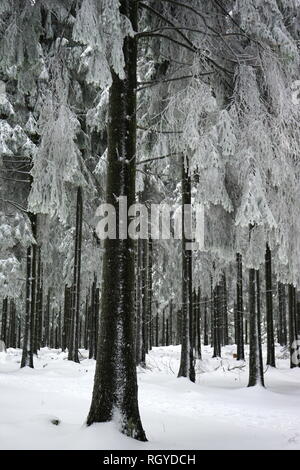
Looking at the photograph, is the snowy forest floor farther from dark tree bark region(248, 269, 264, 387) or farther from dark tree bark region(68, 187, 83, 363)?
dark tree bark region(68, 187, 83, 363)

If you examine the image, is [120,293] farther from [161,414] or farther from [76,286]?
[76,286]

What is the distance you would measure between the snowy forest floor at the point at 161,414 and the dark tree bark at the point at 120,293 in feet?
0.92

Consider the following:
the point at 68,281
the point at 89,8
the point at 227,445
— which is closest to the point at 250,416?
the point at 227,445

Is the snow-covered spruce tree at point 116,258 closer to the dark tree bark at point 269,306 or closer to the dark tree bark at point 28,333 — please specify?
the dark tree bark at point 269,306

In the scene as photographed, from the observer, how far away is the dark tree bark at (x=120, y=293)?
5496mm

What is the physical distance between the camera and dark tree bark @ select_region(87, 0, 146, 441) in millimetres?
5496

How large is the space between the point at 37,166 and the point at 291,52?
4443 millimetres

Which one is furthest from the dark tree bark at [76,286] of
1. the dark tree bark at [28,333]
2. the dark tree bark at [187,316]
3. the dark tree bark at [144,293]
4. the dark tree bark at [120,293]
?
the dark tree bark at [120,293]

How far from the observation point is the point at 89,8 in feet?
17.5

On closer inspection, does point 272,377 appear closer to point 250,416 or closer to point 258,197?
point 250,416

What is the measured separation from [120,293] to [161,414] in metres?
3.40

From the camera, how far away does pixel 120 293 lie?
5.75 m

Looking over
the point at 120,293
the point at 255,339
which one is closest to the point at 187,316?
the point at 255,339

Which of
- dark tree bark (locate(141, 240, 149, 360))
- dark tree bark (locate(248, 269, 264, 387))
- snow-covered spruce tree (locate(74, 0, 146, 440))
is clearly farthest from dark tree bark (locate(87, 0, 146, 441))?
dark tree bark (locate(141, 240, 149, 360))
